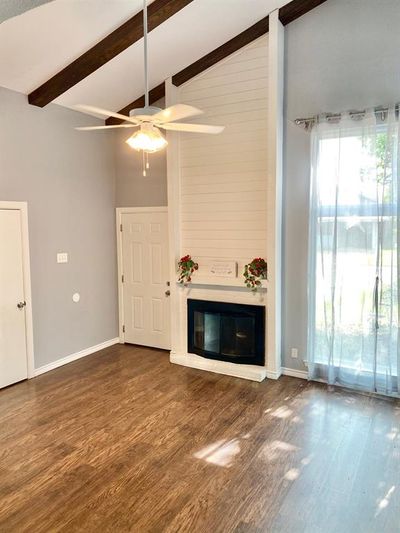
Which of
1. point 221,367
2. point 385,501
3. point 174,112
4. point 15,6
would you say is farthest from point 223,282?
point 15,6

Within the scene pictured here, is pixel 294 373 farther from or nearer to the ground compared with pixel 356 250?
nearer to the ground

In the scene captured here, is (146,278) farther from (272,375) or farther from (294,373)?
(294,373)

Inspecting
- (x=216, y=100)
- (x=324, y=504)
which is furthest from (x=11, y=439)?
(x=216, y=100)

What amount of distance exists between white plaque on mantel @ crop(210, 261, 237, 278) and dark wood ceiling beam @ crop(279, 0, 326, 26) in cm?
275

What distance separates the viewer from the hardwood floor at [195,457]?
2432 millimetres

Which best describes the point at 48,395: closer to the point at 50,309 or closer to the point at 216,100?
the point at 50,309

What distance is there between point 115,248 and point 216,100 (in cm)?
258

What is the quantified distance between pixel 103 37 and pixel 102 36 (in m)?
0.01

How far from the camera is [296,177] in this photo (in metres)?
4.46

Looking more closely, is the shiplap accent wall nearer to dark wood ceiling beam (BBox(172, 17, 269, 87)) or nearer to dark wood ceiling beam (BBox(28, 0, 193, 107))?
dark wood ceiling beam (BBox(172, 17, 269, 87))

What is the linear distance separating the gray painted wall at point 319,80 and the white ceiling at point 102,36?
1.87ft

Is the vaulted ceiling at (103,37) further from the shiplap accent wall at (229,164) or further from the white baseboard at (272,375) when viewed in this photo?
the white baseboard at (272,375)

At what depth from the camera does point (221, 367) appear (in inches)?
190

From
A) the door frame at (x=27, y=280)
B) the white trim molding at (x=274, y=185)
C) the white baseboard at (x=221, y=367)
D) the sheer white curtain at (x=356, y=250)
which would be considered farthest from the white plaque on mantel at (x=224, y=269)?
the door frame at (x=27, y=280)
